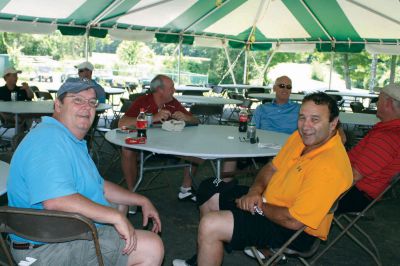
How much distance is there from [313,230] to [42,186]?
1.59 meters

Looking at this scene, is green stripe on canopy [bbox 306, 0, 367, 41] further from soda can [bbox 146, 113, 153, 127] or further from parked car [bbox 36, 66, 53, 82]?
parked car [bbox 36, 66, 53, 82]

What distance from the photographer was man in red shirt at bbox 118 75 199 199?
4.60 meters

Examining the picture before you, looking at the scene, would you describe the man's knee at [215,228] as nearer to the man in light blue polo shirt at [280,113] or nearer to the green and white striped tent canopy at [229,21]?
the man in light blue polo shirt at [280,113]

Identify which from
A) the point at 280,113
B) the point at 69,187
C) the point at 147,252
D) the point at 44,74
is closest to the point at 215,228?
the point at 147,252

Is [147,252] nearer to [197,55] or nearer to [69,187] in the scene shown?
[69,187]

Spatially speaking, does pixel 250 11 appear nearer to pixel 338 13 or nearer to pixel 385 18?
pixel 338 13

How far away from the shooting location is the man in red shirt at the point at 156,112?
4598mm

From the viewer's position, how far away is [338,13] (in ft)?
38.7

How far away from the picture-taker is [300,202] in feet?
7.80

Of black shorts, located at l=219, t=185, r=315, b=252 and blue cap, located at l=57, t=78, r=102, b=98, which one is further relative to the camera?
black shorts, located at l=219, t=185, r=315, b=252

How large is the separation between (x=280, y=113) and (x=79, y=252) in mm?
3658

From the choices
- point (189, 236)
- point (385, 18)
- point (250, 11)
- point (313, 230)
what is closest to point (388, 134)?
point (313, 230)

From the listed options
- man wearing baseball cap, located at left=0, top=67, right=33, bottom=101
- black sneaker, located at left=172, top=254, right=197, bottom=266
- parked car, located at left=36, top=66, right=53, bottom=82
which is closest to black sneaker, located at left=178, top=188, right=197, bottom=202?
black sneaker, located at left=172, top=254, right=197, bottom=266

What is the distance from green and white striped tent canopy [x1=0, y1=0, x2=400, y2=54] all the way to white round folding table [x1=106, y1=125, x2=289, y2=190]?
21.8 feet
